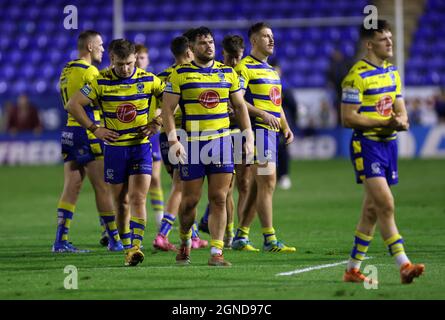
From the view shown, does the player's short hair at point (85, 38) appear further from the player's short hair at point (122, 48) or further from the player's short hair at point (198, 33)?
the player's short hair at point (198, 33)

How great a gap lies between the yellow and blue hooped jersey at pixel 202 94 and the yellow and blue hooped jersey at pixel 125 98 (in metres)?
0.58

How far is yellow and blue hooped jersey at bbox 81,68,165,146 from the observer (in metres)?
10.3

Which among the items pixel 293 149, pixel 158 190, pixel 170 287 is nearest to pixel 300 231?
pixel 158 190

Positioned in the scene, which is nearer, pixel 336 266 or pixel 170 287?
pixel 170 287

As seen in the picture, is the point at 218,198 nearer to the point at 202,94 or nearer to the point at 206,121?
the point at 206,121

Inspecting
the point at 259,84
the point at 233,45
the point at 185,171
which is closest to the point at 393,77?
the point at 185,171

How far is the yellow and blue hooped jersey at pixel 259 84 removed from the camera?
11.2 m

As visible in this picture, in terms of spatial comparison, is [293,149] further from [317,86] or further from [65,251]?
[65,251]

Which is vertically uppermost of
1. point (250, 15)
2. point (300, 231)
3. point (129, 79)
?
point (250, 15)

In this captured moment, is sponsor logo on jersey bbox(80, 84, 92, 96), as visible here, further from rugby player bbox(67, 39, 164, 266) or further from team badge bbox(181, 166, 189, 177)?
team badge bbox(181, 166, 189, 177)

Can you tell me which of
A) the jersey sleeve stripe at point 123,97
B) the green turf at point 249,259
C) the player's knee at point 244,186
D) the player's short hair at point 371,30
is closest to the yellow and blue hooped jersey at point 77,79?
the jersey sleeve stripe at point 123,97

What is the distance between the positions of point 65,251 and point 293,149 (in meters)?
18.8

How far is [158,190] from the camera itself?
1390 centimetres

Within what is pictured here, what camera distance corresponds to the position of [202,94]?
32.3 ft
